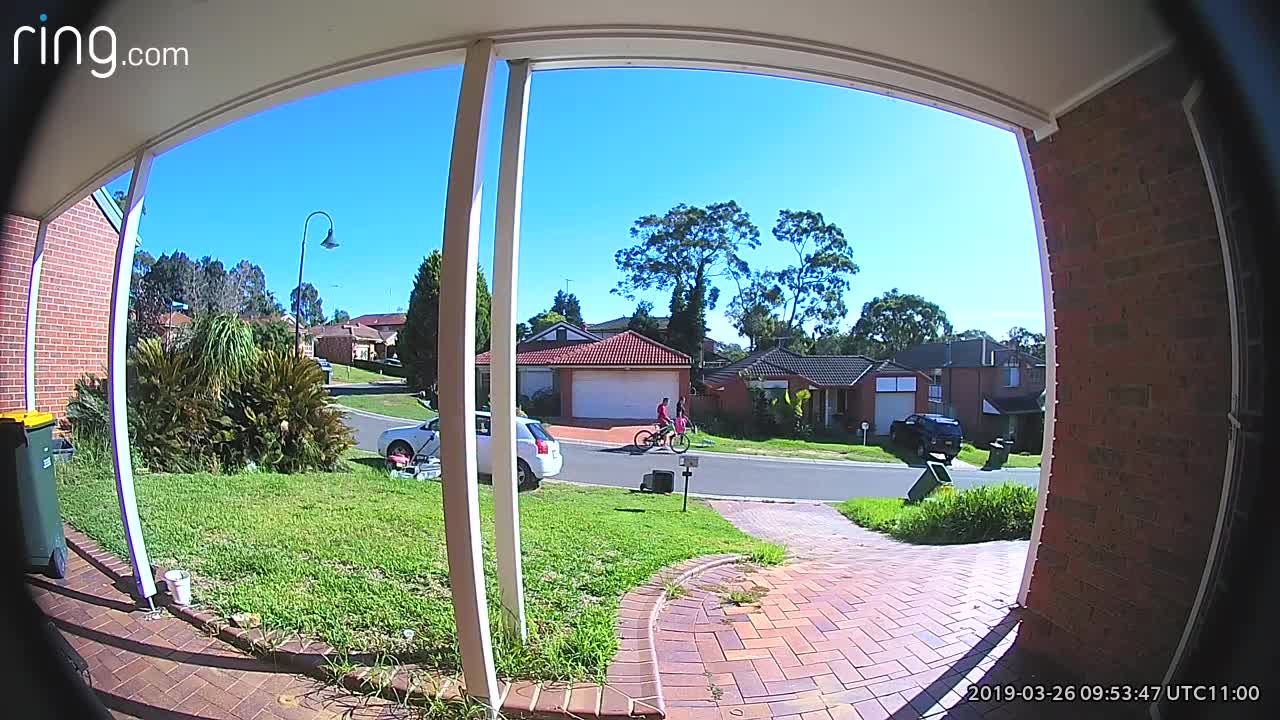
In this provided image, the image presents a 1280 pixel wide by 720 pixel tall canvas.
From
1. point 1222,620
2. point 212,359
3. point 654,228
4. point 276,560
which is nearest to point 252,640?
point 276,560

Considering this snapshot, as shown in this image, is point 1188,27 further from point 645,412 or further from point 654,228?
point 645,412

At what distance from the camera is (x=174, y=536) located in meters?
3.05

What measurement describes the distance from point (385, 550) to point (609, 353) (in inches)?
113

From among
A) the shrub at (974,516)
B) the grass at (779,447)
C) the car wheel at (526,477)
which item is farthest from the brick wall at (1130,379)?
the car wheel at (526,477)

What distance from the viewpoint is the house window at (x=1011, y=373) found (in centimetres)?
309

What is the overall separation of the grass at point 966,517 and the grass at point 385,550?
5.59ft

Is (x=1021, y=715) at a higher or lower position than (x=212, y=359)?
lower

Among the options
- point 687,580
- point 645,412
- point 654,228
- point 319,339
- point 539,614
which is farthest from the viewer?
point 319,339

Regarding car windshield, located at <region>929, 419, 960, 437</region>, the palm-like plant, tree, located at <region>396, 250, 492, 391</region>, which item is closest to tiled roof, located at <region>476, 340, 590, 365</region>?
tree, located at <region>396, 250, 492, 391</region>

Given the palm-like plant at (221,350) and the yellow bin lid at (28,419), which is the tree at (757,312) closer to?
the yellow bin lid at (28,419)

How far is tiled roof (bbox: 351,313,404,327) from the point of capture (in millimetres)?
6007

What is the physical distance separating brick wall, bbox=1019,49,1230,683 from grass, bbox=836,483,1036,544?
6.45 ft

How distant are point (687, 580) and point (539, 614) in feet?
3.18

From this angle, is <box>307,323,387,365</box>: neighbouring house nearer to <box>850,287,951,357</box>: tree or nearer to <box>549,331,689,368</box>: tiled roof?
<box>549,331,689,368</box>: tiled roof
